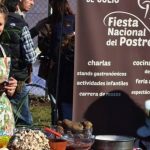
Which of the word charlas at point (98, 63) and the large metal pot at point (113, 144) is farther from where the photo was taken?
the word charlas at point (98, 63)

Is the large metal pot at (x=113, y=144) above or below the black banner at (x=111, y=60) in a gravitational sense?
below

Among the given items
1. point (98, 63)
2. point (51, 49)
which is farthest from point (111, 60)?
point (51, 49)

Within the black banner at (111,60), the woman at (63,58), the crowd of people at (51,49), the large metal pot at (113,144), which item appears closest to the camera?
the large metal pot at (113,144)

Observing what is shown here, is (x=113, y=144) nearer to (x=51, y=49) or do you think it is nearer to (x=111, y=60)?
(x=111, y=60)

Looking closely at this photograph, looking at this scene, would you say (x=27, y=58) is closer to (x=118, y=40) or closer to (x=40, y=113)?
(x=118, y=40)

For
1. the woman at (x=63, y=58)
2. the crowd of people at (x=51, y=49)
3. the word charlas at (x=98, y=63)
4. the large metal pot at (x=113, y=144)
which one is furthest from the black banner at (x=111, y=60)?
the woman at (x=63, y=58)

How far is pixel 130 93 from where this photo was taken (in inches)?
172

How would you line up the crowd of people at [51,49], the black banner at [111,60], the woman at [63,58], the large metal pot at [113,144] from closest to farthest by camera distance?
the large metal pot at [113,144]
the black banner at [111,60]
the crowd of people at [51,49]
the woman at [63,58]

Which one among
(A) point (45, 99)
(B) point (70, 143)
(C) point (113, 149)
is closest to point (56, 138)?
(B) point (70, 143)

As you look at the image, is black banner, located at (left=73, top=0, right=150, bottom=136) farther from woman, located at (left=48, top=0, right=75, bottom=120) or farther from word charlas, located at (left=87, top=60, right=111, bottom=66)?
woman, located at (left=48, top=0, right=75, bottom=120)

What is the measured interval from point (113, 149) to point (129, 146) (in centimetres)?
10

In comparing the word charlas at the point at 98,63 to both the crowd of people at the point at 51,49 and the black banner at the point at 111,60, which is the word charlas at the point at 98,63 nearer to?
the black banner at the point at 111,60

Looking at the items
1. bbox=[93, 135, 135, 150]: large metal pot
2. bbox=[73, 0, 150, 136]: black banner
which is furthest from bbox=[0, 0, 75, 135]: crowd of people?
bbox=[93, 135, 135, 150]: large metal pot

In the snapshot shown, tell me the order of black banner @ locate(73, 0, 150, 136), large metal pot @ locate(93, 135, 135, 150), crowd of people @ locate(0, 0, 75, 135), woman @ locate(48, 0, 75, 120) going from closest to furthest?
1. large metal pot @ locate(93, 135, 135, 150)
2. black banner @ locate(73, 0, 150, 136)
3. crowd of people @ locate(0, 0, 75, 135)
4. woman @ locate(48, 0, 75, 120)
